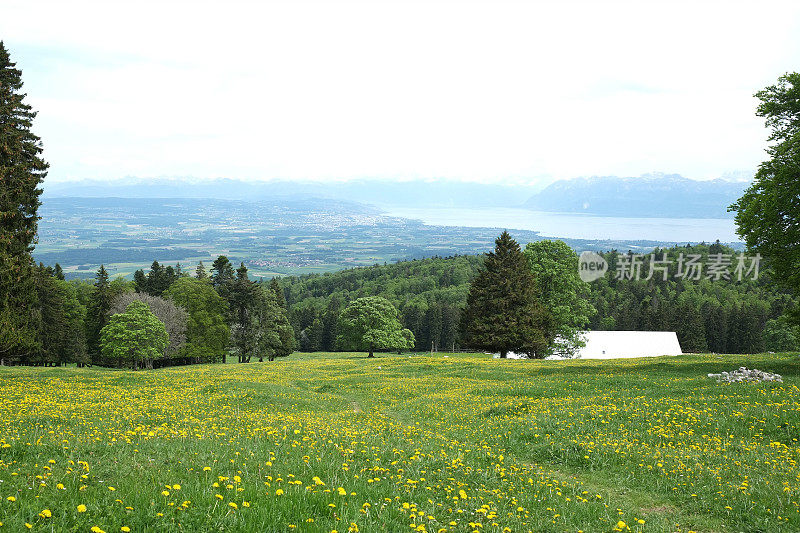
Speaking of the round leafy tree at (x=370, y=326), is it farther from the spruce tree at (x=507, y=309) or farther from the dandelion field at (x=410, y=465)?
the dandelion field at (x=410, y=465)

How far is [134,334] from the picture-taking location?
53312mm

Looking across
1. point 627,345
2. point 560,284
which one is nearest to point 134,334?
point 560,284

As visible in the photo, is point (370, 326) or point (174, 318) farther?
point (370, 326)

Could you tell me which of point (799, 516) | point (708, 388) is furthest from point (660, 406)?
point (799, 516)

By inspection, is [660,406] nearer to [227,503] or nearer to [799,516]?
[799,516]

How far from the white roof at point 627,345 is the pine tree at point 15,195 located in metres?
60.0

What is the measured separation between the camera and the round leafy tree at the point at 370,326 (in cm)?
7856

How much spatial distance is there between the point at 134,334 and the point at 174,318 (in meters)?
11.6

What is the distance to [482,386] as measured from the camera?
1113 inches

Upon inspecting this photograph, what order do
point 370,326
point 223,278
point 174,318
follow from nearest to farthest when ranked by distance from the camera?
point 174,318 < point 223,278 < point 370,326

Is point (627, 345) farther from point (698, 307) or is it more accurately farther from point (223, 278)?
point (698, 307)

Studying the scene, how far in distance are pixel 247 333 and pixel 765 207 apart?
67876 mm

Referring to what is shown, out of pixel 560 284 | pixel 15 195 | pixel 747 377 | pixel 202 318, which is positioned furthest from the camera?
pixel 202 318

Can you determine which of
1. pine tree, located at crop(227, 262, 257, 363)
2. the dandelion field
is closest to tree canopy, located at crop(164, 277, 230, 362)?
pine tree, located at crop(227, 262, 257, 363)
